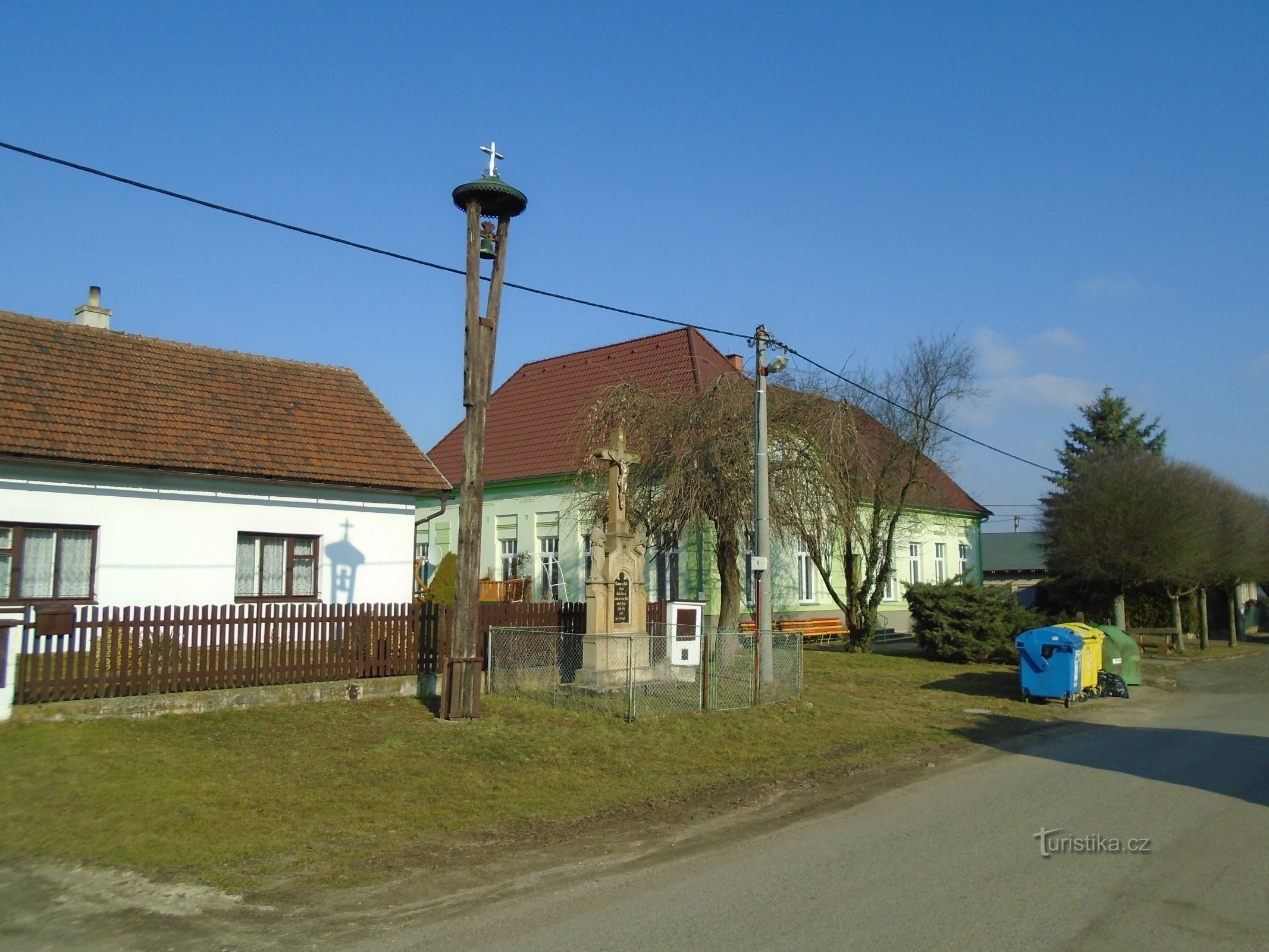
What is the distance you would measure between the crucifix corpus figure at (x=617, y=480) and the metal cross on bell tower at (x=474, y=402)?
3.12m

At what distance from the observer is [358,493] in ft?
62.2

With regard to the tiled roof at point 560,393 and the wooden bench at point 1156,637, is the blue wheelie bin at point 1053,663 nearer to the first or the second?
the tiled roof at point 560,393

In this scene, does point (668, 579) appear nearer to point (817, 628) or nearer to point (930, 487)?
point (817, 628)

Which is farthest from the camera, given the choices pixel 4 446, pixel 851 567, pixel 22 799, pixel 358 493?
pixel 851 567

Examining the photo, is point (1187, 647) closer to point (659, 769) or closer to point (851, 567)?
point (851, 567)

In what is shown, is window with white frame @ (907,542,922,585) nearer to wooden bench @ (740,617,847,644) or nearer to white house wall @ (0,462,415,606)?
wooden bench @ (740,617,847,644)

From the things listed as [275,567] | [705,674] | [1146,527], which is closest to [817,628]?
[1146,527]

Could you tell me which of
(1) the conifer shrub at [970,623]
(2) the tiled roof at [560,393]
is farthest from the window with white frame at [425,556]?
(1) the conifer shrub at [970,623]

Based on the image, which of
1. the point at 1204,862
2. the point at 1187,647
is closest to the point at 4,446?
the point at 1204,862

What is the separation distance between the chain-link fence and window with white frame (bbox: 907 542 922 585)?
21101 millimetres

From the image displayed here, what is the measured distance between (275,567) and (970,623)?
51.1ft

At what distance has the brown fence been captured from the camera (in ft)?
38.0

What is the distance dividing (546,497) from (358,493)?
12.2 m

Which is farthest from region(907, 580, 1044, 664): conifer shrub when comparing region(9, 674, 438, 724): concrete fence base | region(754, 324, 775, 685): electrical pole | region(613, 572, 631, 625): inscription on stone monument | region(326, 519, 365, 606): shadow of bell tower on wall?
region(326, 519, 365, 606): shadow of bell tower on wall
